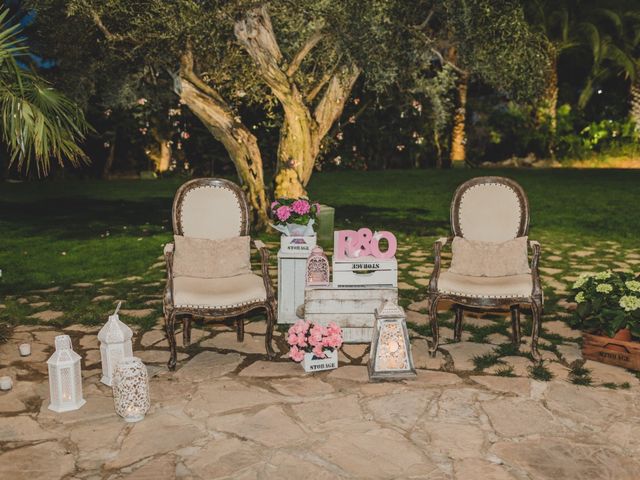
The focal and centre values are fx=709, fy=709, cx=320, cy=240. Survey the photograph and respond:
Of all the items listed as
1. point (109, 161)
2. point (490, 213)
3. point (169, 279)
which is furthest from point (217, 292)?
point (109, 161)

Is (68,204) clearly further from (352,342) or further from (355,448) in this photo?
(355,448)

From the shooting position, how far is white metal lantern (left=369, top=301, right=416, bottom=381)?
5.20 meters

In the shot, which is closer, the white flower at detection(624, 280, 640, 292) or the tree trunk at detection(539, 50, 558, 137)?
the white flower at detection(624, 280, 640, 292)

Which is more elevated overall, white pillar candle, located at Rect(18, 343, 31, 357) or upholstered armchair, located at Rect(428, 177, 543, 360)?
upholstered armchair, located at Rect(428, 177, 543, 360)

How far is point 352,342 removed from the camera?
238 inches

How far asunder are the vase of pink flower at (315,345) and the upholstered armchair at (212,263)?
34cm

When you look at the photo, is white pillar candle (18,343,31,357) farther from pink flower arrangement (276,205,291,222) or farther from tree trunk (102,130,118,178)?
tree trunk (102,130,118,178)

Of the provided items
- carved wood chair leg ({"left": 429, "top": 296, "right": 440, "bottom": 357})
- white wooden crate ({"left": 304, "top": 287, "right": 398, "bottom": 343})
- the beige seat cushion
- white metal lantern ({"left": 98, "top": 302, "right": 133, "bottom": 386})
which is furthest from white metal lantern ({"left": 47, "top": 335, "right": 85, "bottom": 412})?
carved wood chair leg ({"left": 429, "top": 296, "right": 440, "bottom": 357})

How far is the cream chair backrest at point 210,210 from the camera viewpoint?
611 centimetres

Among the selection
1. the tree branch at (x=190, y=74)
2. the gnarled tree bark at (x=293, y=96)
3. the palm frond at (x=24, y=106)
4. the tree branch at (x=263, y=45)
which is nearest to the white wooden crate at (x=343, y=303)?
the palm frond at (x=24, y=106)

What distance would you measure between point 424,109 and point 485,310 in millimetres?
18710

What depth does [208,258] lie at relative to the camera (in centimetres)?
593

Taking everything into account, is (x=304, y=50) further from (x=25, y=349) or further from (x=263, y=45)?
(x=25, y=349)

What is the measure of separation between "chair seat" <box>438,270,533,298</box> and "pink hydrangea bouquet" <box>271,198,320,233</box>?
1358mm
